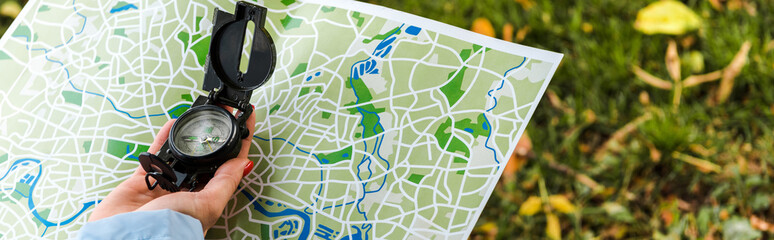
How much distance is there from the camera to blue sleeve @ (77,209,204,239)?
2.77 ft

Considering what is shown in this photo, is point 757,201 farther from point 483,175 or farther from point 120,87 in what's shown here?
point 120,87

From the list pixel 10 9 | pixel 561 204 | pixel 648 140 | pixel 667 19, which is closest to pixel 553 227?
pixel 561 204

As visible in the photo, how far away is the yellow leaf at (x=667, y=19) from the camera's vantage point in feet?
4.74

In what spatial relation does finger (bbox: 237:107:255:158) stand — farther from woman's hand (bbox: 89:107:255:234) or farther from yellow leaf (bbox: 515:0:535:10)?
yellow leaf (bbox: 515:0:535:10)

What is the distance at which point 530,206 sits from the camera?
131cm

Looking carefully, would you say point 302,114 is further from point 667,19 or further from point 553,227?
point 667,19

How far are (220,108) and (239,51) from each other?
0.34 ft

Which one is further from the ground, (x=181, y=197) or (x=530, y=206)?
(x=181, y=197)

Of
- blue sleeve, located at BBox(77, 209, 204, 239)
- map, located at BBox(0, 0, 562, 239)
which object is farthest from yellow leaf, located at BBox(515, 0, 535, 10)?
blue sleeve, located at BBox(77, 209, 204, 239)

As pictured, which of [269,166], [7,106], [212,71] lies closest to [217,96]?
[212,71]

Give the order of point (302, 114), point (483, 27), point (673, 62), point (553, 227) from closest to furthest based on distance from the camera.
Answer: point (302, 114) → point (553, 227) → point (673, 62) → point (483, 27)

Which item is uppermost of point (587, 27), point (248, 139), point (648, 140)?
point (248, 139)

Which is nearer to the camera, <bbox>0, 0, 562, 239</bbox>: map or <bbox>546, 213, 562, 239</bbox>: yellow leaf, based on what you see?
<bbox>0, 0, 562, 239</bbox>: map

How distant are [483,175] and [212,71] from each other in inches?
19.7
